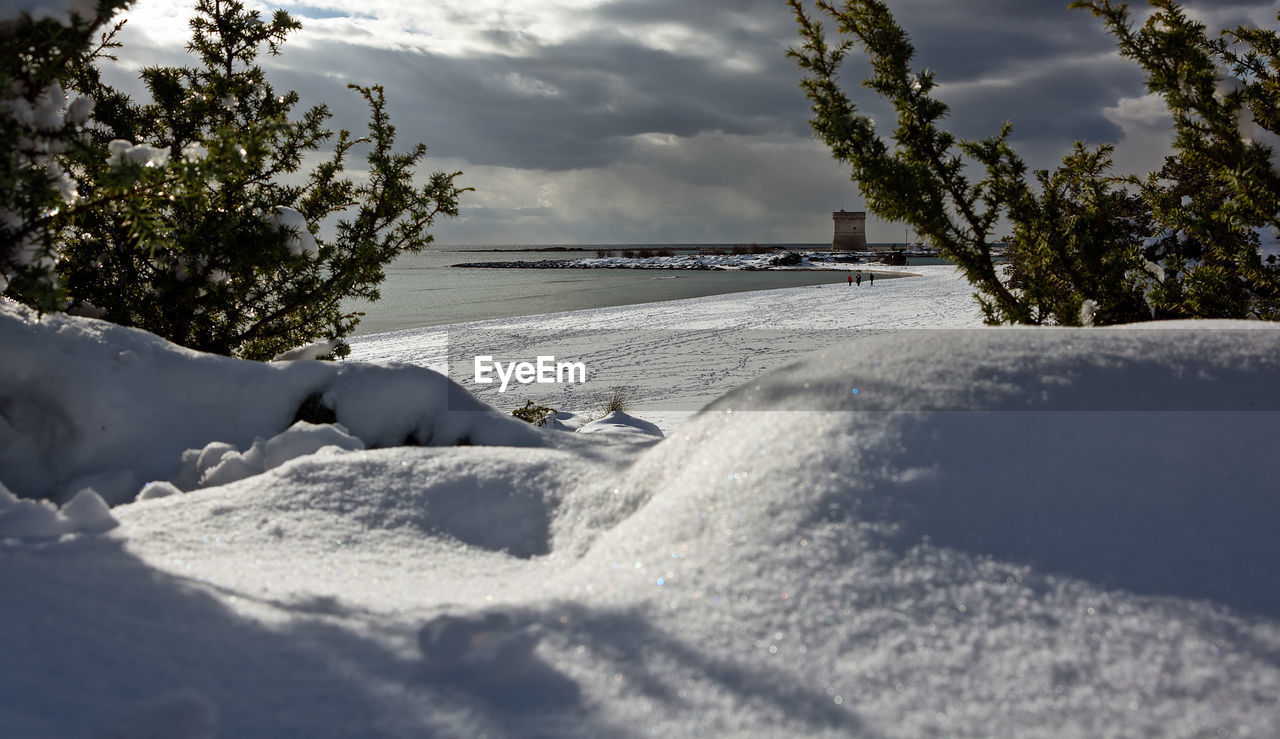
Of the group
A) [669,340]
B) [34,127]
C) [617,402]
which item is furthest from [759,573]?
[669,340]

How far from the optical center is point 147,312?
471cm

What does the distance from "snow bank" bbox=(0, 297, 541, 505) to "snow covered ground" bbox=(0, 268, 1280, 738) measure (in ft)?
2.07

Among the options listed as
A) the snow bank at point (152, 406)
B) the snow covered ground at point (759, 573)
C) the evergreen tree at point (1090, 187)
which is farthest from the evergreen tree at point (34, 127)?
the evergreen tree at point (1090, 187)

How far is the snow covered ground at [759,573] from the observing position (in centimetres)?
123

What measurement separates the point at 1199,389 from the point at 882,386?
0.83m

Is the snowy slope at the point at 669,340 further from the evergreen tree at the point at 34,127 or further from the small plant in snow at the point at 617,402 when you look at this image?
the evergreen tree at the point at 34,127

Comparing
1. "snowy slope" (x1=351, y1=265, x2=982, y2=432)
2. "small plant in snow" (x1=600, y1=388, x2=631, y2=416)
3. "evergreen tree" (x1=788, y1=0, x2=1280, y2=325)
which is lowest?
"small plant in snow" (x1=600, y1=388, x2=631, y2=416)

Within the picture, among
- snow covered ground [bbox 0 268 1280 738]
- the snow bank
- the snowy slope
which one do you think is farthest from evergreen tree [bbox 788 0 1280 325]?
the snowy slope

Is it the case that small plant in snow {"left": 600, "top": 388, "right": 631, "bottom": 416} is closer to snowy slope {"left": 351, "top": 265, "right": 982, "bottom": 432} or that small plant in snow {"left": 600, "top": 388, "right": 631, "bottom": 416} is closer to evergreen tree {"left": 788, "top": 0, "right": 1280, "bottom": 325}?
snowy slope {"left": 351, "top": 265, "right": 982, "bottom": 432}

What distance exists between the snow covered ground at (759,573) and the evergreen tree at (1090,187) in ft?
4.19

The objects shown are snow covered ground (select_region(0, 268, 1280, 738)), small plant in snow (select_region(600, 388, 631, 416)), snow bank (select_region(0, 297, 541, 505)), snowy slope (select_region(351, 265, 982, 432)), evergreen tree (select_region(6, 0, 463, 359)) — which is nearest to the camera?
snow covered ground (select_region(0, 268, 1280, 738))

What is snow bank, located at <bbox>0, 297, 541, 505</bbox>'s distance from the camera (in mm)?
2883

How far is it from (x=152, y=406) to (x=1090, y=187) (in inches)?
210

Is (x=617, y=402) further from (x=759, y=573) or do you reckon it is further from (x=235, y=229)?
(x=759, y=573)
